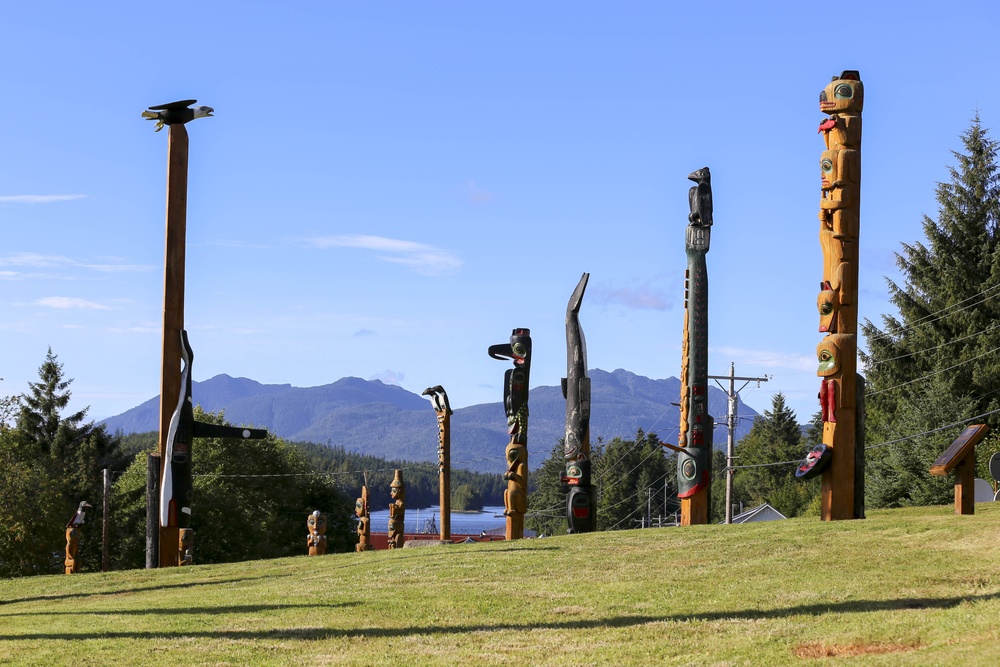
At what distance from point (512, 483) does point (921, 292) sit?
97.0 ft

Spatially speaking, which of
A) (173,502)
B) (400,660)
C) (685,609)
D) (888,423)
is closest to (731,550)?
(685,609)

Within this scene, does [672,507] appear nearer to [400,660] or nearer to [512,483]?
[512,483]

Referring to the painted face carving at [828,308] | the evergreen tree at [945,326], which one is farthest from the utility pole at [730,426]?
the painted face carving at [828,308]

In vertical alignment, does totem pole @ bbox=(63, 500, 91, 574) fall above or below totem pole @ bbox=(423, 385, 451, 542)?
below

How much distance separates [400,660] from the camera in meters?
11.5

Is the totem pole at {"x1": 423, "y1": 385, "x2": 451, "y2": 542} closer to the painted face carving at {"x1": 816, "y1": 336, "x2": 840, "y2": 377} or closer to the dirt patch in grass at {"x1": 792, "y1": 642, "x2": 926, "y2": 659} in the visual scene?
the painted face carving at {"x1": 816, "y1": 336, "x2": 840, "y2": 377}

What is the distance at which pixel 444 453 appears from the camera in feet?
106

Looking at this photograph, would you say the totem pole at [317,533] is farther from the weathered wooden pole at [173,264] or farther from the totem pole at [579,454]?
the totem pole at [579,454]

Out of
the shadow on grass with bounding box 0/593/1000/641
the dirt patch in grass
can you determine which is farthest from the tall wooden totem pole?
the dirt patch in grass

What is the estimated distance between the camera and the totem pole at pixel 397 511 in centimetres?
3456

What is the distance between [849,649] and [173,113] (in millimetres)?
18631

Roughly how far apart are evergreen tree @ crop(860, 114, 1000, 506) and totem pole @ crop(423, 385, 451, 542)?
18.1 meters

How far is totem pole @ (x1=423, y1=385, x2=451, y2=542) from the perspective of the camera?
103 ft

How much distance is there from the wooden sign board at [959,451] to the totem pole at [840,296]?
191 cm
